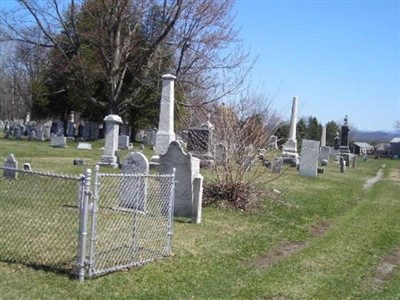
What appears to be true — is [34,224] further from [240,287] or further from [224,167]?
[224,167]

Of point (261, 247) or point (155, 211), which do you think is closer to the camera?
point (261, 247)

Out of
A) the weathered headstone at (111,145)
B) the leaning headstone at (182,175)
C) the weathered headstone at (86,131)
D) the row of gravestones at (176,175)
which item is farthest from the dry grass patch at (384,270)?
the weathered headstone at (86,131)

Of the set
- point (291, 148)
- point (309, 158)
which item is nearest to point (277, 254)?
point (309, 158)

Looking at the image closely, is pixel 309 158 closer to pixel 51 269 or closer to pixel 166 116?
pixel 166 116

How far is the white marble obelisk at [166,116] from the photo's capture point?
65.4 ft

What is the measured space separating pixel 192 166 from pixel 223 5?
22.9 meters

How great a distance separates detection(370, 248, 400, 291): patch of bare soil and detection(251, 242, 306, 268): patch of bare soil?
1.43m

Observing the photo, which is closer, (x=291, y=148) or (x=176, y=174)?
(x=176, y=174)

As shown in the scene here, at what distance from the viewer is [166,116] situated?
2012 centimetres

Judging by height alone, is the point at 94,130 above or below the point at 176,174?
above

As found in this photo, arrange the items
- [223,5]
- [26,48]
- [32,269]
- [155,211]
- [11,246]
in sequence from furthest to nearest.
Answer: [26,48], [223,5], [155,211], [11,246], [32,269]

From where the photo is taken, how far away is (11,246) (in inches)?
298

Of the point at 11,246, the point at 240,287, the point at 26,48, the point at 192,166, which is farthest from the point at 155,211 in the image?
the point at 26,48

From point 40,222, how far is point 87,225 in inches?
64.9
